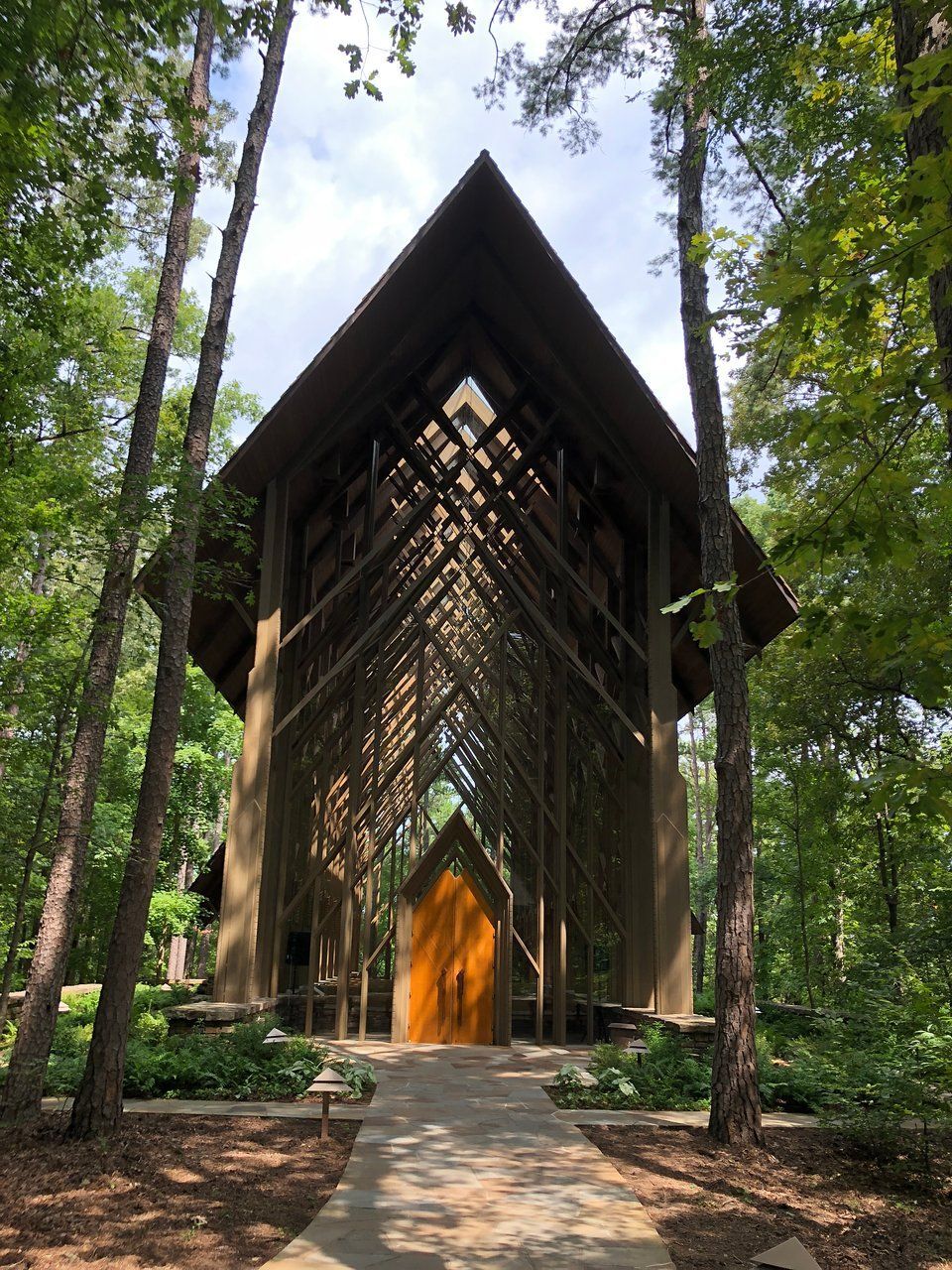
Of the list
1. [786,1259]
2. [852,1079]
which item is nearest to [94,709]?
[786,1259]

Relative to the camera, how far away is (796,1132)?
673 cm

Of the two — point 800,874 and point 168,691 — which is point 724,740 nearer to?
point 168,691

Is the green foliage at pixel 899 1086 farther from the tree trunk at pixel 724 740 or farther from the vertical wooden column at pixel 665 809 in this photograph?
the vertical wooden column at pixel 665 809

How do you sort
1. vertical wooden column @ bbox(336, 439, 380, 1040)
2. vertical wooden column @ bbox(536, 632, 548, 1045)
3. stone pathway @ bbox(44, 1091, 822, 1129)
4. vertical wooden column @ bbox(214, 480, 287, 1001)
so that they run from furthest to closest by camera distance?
1. vertical wooden column @ bbox(536, 632, 548, 1045)
2. vertical wooden column @ bbox(336, 439, 380, 1040)
3. vertical wooden column @ bbox(214, 480, 287, 1001)
4. stone pathway @ bbox(44, 1091, 822, 1129)

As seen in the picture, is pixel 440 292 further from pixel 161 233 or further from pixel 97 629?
pixel 97 629

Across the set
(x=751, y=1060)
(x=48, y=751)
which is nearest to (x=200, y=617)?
(x=48, y=751)

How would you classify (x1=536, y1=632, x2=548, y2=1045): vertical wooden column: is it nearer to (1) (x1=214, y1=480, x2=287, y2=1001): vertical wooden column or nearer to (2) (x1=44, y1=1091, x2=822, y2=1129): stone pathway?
(1) (x1=214, y1=480, x2=287, y2=1001): vertical wooden column

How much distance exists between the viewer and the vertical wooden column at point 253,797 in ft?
30.8

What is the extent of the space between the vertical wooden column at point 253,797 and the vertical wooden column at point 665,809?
4.31m

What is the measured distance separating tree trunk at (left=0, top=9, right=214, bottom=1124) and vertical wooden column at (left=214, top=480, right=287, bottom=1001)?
90.3 inches

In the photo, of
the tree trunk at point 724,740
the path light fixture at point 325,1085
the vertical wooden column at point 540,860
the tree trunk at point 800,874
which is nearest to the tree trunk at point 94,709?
the path light fixture at point 325,1085

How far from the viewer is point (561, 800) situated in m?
11.5

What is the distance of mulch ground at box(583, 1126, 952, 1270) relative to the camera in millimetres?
4293

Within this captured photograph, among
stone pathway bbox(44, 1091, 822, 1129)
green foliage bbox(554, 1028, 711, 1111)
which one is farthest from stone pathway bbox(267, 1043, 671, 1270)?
green foliage bbox(554, 1028, 711, 1111)
